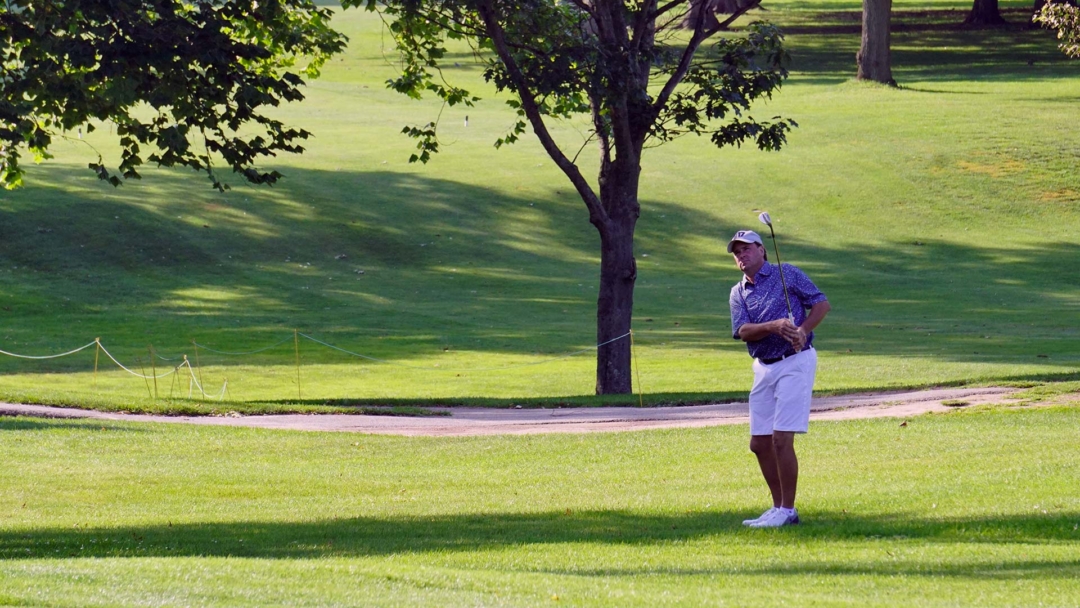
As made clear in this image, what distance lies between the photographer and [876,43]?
55219 millimetres

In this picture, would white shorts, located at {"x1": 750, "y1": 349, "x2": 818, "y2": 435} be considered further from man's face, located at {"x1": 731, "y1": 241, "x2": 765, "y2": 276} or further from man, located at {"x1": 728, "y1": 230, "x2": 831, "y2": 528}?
man's face, located at {"x1": 731, "y1": 241, "x2": 765, "y2": 276}

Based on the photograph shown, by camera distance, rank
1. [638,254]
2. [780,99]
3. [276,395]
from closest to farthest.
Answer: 1. [276,395]
2. [638,254]
3. [780,99]

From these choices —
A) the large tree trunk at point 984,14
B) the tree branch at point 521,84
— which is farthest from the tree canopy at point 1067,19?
the large tree trunk at point 984,14

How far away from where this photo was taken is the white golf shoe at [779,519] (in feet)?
31.7

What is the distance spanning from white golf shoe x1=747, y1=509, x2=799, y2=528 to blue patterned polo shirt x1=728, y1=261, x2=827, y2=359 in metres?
1.13

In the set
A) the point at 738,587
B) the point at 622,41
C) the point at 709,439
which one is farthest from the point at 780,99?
the point at 738,587

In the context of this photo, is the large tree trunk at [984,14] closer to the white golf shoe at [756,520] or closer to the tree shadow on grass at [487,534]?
the tree shadow on grass at [487,534]

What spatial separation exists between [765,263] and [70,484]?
302 inches

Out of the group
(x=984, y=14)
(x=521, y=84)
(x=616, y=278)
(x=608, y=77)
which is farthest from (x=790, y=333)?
(x=984, y=14)

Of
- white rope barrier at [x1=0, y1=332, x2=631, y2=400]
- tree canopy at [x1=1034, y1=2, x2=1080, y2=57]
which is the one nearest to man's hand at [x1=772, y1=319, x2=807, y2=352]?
white rope barrier at [x1=0, y1=332, x2=631, y2=400]

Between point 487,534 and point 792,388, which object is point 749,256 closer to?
point 792,388

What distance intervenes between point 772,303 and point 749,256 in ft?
1.19

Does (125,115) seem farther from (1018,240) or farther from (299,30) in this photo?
(1018,240)

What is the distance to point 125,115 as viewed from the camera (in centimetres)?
1428
